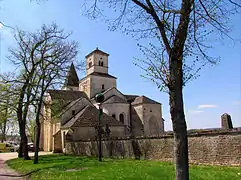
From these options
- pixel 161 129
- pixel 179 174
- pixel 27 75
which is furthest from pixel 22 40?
pixel 161 129

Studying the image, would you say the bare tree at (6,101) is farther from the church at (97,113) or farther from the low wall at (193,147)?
the low wall at (193,147)

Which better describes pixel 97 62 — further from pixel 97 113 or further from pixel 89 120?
pixel 89 120

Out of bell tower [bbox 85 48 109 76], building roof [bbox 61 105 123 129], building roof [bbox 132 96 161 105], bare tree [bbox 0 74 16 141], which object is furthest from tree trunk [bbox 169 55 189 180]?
bell tower [bbox 85 48 109 76]

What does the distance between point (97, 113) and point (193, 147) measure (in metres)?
23.1

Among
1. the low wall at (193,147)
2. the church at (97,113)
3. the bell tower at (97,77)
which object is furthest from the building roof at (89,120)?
the bell tower at (97,77)

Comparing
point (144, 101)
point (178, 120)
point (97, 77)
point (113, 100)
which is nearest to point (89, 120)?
point (113, 100)

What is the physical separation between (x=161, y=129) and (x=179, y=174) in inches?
1607

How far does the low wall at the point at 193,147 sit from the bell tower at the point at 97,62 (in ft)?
99.0

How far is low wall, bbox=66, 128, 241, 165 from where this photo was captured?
12852mm

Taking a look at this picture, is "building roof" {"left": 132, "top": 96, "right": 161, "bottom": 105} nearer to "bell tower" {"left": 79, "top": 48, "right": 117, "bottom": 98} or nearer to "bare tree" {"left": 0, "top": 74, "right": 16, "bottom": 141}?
"bell tower" {"left": 79, "top": 48, "right": 117, "bottom": 98}

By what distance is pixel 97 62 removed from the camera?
53844 mm

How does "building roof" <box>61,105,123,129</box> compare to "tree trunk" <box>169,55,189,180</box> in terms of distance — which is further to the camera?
"building roof" <box>61,105,123,129</box>

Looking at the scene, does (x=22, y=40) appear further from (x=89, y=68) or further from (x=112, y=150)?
(x=89, y=68)

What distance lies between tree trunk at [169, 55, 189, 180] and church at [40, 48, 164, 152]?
65.9ft
